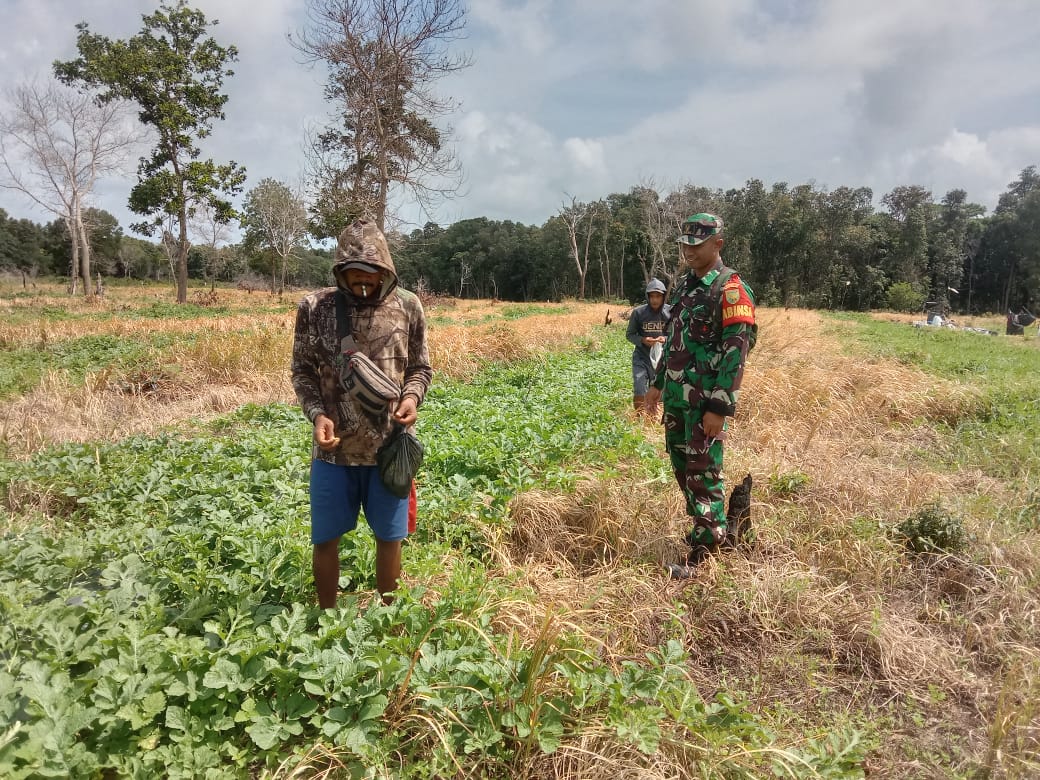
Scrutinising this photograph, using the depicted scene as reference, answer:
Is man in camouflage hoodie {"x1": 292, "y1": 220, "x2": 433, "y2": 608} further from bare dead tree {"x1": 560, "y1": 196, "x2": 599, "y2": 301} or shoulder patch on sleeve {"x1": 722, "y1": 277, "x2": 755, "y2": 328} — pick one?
bare dead tree {"x1": 560, "y1": 196, "x2": 599, "y2": 301}

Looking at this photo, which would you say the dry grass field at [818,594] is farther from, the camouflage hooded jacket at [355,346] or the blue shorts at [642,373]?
the camouflage hooded jacket at [355,346]

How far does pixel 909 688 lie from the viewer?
2293 mm

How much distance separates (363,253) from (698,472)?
205 centimetres

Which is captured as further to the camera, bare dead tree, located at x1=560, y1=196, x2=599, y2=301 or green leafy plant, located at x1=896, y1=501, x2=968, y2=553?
bare dead tree, located at x1=560, y1=196, x2=599, y2=301

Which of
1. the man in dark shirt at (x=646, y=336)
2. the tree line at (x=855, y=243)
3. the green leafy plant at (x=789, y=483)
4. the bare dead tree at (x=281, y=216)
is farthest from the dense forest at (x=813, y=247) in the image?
the green leafy plant at (x=789, y=483)

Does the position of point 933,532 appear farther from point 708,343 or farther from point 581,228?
point 581,228

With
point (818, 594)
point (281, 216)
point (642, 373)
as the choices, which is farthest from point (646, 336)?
point (281, 216)

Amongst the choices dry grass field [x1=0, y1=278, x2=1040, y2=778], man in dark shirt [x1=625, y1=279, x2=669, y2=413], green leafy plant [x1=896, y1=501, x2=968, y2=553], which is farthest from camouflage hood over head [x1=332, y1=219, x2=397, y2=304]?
man in dark shirt [x1=625, y1=279, x2=669, y2=413]

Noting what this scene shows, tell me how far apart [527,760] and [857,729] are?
4.44ft

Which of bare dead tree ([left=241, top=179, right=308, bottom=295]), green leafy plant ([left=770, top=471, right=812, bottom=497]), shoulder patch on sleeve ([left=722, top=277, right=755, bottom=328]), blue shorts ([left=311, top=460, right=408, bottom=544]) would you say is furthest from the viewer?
bare dead tree ([left=241, top=179, right=308, bottom=295])

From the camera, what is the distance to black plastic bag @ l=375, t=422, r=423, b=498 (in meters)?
2.21

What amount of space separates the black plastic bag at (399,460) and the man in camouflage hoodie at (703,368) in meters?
1.52

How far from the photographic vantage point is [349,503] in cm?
231

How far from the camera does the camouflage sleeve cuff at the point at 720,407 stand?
2729mm
